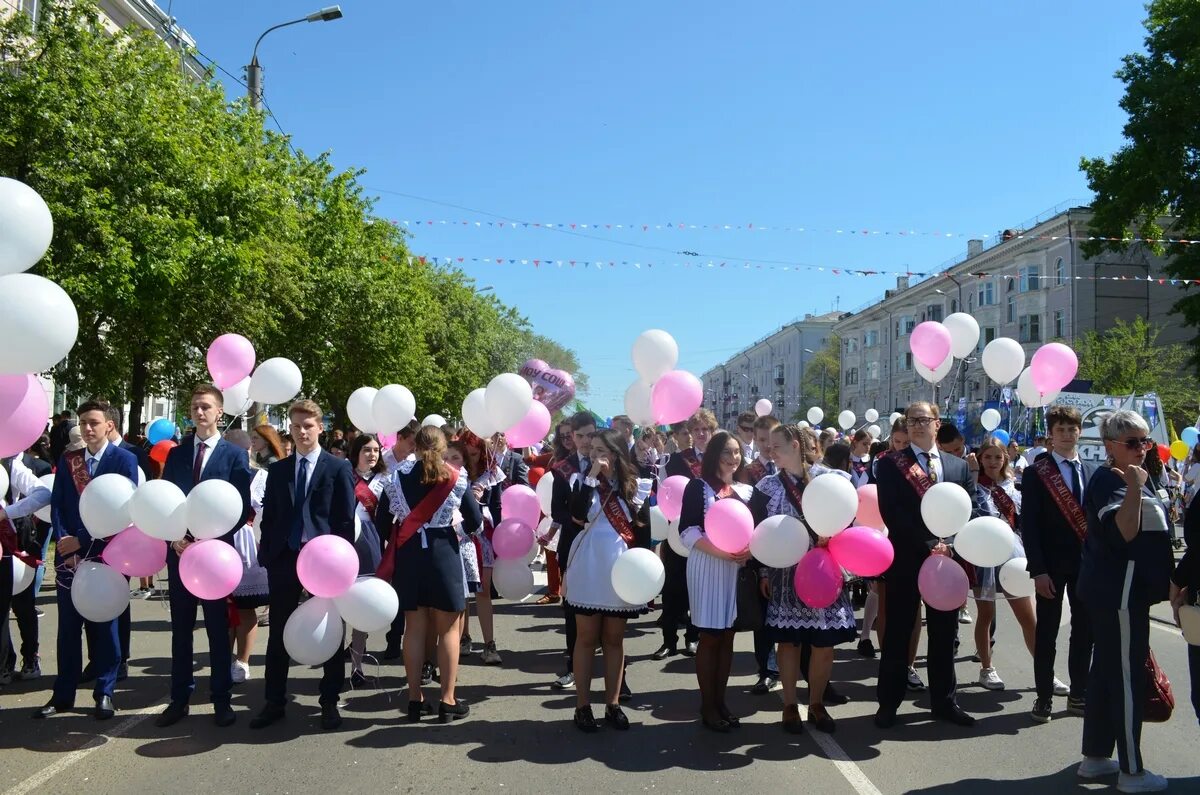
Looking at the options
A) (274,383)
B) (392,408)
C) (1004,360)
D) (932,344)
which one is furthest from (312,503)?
(1004,360)

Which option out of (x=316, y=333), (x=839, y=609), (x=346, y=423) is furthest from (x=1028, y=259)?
(x=839, y=609)

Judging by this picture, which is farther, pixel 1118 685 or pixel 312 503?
pixel 312 503

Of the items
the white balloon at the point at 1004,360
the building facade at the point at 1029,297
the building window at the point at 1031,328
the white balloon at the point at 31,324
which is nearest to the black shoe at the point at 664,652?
the white balloon at the point at 1004,360

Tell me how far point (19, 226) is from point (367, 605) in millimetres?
2661

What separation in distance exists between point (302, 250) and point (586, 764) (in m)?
18.5

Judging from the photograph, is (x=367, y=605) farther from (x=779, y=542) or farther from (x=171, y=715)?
(x=779, y=542)

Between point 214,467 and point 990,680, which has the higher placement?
point 214,467

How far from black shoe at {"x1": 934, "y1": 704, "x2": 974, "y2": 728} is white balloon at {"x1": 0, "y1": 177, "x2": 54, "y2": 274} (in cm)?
577

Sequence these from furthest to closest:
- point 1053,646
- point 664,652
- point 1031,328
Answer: point 1031,328 < point 664,652 < point 1053,646

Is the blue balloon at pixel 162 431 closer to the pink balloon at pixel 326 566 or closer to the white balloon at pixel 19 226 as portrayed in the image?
the pink balloon at pixel 326 566

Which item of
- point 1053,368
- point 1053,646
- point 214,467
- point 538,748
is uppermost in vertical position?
point 1053,368

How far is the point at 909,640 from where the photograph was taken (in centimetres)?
614

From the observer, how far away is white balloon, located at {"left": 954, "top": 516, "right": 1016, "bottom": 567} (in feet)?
19.3

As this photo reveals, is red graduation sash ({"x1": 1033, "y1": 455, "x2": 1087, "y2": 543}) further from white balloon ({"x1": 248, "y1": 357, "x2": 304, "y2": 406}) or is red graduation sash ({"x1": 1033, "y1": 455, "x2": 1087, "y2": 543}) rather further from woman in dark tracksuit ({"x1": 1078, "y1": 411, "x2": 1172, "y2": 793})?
white balloon ({"x1": 248, "y1": 357, "x2": 304, "y2": 406})
